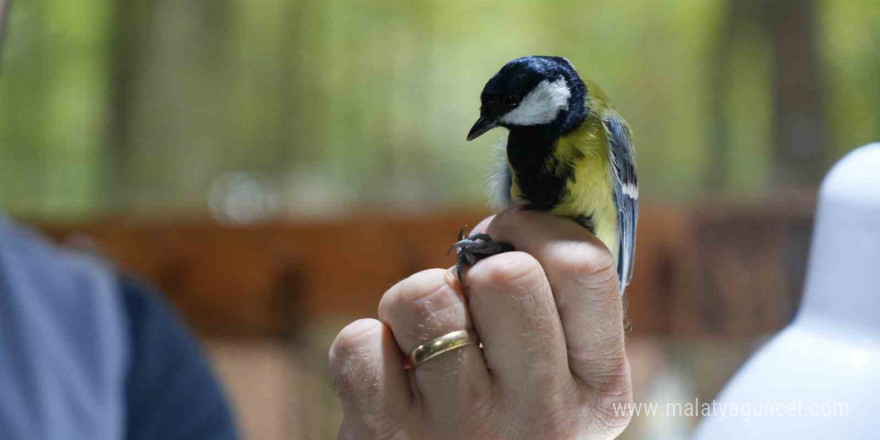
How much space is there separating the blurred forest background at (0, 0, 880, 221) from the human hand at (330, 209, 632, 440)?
11 cm

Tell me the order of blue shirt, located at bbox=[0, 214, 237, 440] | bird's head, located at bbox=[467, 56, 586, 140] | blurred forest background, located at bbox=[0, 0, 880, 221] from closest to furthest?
bird's head, located at bbox=[467, 56, 586, 140] < blurred forest background, located at bbox=[0, 0, 880, 221] < blue shirt, located at bbox=[0, 214, 237, 440]

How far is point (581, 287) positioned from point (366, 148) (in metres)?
0.62

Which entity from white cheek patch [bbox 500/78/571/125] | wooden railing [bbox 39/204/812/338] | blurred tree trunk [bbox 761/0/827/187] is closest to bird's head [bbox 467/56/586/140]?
white cheek patch [bbox 500/78/571/125]

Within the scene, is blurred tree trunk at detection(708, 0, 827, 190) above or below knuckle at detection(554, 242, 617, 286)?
above

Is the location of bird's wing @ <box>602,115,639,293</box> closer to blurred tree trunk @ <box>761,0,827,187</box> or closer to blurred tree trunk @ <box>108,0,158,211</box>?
blurred tree trunk @ <box>761,0,827,187</box>

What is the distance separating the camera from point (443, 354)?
1.40ft

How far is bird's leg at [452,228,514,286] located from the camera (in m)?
0.44

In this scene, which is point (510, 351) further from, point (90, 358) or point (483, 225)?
point (90, 358)

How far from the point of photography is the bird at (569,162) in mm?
437

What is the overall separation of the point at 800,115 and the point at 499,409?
42 cm

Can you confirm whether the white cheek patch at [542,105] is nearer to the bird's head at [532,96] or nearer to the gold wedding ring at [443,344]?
the bird's head at [532,96]

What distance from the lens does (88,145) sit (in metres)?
1.19

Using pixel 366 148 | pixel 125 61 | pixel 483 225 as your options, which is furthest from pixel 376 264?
pixel 125 61

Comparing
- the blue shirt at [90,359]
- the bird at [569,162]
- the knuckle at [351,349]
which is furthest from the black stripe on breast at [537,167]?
the blue shirt at [90,359]
